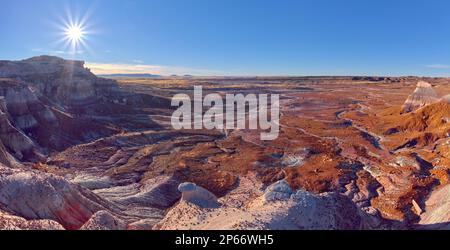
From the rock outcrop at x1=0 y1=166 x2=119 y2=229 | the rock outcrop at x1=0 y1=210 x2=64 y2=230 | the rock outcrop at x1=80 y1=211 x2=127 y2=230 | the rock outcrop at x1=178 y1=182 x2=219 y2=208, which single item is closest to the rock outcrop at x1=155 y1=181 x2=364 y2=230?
the rock outcrop at x1=178 y1=182 x2=219 y2=208

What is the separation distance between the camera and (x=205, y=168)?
38875mm

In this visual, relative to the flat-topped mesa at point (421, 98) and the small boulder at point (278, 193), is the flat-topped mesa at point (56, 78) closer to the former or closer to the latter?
the small boulder at point (278, 193)

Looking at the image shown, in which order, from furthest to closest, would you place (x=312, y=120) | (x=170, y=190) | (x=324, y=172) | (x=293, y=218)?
(x=312, y=120), (x=324, y=172), (x=170, y=190), (x=293, y=218)

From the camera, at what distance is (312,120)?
230 feet

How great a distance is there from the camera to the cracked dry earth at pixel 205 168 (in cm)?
1762

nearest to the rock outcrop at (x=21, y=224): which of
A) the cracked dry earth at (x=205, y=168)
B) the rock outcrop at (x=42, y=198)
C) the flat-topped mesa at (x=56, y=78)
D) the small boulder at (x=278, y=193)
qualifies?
the cracked dry earth at (x=205, y=168)

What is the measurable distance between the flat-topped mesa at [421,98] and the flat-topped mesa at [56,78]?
187ft

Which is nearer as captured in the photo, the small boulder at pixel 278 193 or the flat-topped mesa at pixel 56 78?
the small boulder at pixel 278 193

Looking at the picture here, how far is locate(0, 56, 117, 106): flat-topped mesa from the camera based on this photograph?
67.0m

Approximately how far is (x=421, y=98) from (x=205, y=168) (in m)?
41.5

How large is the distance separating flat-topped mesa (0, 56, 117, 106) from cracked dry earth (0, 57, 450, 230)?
0.87 ft
